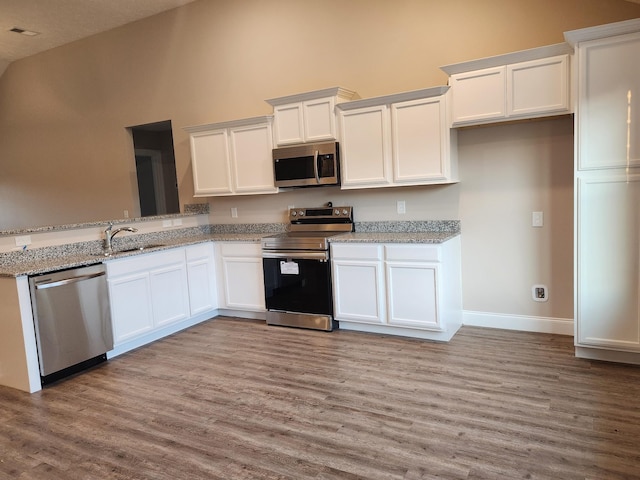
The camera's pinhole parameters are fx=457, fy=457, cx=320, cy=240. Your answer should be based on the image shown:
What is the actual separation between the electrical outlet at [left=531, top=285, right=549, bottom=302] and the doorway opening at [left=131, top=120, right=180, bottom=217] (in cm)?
546

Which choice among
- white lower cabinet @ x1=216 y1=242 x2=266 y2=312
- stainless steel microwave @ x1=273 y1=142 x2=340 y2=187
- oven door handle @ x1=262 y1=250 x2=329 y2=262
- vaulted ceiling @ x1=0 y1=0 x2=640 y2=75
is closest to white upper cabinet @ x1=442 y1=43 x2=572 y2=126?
stainless steel microwave @ x1=273 y1=142 x2=340 y2=187

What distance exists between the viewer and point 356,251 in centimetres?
407

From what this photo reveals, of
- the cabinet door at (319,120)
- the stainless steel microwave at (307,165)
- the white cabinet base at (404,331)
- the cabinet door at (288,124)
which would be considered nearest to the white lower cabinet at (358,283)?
the white cabinet base at (404,331)

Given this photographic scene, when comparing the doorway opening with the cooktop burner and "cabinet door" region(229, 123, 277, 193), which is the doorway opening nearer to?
"cabinet door" region(229, 123, 277, 193)

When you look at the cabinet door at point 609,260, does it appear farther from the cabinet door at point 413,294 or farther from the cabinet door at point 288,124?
the cabinet door at point 288,124

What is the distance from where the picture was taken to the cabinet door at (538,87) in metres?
3.31

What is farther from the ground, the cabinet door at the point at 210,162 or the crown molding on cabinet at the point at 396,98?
the crown molding on cabinet at the point at 396,98

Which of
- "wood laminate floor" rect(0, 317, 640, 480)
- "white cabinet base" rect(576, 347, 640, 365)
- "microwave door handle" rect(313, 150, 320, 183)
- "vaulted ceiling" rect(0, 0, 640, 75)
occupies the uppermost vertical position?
"vaulted ceiling" rect(0, 0, 640, 75)

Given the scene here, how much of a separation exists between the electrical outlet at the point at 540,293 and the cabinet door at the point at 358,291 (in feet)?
4.24

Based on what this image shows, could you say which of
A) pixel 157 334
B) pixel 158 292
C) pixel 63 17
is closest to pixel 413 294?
pixel 158 292

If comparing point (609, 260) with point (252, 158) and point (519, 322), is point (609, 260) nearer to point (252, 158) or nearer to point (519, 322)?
point (519, 322)

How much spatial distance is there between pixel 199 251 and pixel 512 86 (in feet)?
10.8

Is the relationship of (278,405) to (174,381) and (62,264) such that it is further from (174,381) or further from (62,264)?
(62,264)

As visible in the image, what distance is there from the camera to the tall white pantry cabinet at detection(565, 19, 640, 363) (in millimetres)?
2918
